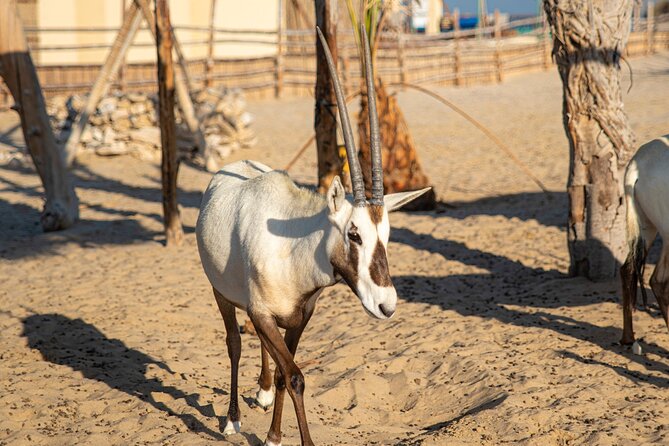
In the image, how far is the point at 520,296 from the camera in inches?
262

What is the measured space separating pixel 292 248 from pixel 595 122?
3715 millimetres

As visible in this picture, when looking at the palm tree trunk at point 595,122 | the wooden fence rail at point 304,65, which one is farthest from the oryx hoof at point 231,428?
the wooden fence rail at point 304,65

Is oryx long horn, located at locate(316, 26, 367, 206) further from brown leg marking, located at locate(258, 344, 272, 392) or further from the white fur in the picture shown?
brown leg marking, located at locate(258, 344, 272, 392)

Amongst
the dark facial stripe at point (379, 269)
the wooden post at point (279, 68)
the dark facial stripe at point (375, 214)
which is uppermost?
the wooden post at point (279, 68)

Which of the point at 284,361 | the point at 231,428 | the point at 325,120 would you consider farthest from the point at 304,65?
the point at 284,361

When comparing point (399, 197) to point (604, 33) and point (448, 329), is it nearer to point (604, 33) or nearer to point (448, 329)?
point (448, 329)

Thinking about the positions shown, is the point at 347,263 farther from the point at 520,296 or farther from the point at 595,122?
the point at 595,122

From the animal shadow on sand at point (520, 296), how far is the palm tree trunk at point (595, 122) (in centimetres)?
33

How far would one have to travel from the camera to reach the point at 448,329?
5.94 meters

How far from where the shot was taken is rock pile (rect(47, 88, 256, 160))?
46.0 feet

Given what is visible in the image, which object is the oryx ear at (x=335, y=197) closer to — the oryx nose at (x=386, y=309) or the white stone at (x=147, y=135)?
the oryx nose at (x=386, y=309)

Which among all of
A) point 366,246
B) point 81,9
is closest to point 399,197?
point 366,246

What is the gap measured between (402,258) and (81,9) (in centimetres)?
1622

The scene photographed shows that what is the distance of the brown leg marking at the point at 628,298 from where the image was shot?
17.7 ft
